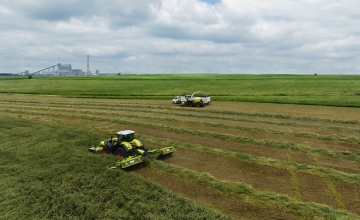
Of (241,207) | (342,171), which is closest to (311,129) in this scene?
(342,171)

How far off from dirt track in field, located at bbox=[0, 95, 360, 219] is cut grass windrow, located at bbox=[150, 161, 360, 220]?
1.35 ft

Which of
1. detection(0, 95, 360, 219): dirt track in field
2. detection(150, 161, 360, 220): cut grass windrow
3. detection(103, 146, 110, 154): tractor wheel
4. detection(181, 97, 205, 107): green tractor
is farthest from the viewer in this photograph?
detection(181, 97, 205, 107): green tractor

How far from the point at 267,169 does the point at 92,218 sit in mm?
10605

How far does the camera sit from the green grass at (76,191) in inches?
421

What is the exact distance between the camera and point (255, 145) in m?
21.3

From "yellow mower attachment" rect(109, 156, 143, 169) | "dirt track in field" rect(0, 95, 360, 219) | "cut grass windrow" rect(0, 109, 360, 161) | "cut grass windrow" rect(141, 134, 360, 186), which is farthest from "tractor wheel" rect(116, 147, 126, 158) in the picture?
"cut grass windrow" rect(0, 109, 360, 161)

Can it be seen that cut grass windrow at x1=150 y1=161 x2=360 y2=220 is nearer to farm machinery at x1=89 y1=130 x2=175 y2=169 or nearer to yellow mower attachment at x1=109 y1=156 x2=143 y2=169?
yellow mower attachment at x1=109 y1=156 x2=143 y2=169

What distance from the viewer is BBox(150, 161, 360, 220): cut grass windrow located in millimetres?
11055

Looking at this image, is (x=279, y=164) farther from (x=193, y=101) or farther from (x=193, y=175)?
(x=193, y=101)

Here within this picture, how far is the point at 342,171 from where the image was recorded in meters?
15.8

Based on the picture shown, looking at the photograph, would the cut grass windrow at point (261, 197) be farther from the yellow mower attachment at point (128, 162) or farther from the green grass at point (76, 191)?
the green grass at point (76, 191)

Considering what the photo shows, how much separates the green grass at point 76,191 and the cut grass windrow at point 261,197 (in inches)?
93.5

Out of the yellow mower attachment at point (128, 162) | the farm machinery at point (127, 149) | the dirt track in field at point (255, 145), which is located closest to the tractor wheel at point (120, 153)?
the farm machinery at point (127, 149)

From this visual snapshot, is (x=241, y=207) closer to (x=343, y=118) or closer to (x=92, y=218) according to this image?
(x=92, y=218)
